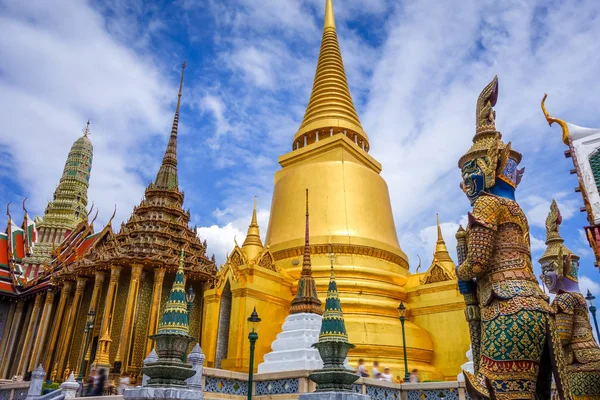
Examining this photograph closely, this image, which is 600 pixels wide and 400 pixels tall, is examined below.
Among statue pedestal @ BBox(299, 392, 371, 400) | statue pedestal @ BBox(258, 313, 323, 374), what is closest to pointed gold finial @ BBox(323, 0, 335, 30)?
statue pedestal @ BBox(258, 313, 323, 374)

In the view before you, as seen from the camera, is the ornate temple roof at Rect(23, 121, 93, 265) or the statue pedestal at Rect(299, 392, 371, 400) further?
the ornate temple roof at Rect(23, 121, 93, 265)

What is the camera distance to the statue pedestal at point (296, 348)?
10336mm

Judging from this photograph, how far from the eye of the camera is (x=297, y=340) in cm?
1105

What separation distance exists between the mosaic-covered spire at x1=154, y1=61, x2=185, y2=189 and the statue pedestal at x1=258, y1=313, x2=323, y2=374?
13.2m

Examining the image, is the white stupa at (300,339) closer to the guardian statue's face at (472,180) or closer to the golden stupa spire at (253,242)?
the golden stupa spire at (253,242)

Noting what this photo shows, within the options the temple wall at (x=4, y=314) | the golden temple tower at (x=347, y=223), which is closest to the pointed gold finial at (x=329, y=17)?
the golden temple tower at (x=347, y=223)

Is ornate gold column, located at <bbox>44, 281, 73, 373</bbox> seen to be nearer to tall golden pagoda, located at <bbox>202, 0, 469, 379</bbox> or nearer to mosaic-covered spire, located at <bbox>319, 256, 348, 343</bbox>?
tall golden pagoda, located at <bbox>202, 0, 469, 379</bbox>

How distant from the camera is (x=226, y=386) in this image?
830 centimetres

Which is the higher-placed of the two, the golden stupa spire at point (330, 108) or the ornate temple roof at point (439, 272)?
the golden stupa spire at point (330, 108)

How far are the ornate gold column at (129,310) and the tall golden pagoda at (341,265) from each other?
4660 mm

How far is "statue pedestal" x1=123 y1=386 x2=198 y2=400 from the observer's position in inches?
219

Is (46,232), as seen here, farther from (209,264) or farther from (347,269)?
(347,269)

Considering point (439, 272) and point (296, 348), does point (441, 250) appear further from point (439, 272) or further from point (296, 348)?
point (296, 348)

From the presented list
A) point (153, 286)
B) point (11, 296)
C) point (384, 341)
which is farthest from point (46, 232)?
point (384, 341)
